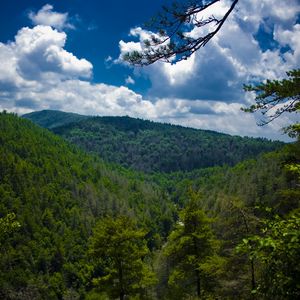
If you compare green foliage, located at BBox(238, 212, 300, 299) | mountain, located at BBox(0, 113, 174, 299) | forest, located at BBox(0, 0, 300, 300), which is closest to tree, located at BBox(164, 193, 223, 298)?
forest, located at BBox(0, 0, 300, 300)

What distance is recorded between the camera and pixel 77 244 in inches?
4560

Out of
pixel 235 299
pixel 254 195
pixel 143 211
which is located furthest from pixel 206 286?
pixel 143 211

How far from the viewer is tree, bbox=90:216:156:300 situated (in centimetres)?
2105

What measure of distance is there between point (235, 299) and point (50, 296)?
81101 mm

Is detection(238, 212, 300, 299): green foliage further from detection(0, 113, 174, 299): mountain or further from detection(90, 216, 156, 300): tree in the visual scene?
detection(0, 113, 174, 299): mountain

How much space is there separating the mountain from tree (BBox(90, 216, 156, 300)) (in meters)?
47.7

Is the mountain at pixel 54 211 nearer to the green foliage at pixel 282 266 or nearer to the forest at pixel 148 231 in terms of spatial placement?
the forest at pixel 148 231

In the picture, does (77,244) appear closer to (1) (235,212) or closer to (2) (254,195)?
(2) (254,195)

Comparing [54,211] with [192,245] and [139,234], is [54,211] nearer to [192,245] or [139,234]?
[139,234]

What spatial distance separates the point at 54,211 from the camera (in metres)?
132

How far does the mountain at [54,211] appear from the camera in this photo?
9625 cm

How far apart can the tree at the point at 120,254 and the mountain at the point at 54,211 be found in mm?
47665

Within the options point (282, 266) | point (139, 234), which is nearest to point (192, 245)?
point (139, 234)

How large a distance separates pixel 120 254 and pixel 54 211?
117 m
